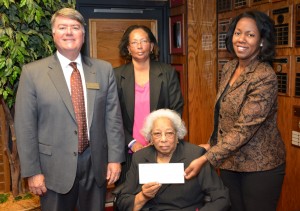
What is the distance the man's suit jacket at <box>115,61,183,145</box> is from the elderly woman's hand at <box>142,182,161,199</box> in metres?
0.78

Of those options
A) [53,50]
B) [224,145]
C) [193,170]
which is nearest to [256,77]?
[224,145]

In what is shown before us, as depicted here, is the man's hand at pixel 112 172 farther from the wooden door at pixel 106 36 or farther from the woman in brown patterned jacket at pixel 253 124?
the wooden door at pixel 106 36

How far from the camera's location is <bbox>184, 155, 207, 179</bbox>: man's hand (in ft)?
6.17

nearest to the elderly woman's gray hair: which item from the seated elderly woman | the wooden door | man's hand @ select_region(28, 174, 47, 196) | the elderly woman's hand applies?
the seated elderly woman

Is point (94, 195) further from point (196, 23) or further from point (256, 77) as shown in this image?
point (196, 23)

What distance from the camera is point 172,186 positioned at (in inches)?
78.6

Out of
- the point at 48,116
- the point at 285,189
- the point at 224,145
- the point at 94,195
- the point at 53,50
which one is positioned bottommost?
the point at 285,189

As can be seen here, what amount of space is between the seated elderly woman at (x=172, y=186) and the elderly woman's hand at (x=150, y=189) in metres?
0.05

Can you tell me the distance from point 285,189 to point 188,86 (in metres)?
1.44

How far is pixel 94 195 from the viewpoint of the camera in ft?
6.92

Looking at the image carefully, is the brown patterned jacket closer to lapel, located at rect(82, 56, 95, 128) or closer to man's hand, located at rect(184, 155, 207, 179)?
man's hand, located at rect(184, 155, 207, 179)

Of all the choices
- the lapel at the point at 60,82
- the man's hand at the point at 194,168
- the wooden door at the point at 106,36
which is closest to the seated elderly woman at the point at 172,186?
the man's hand at the point at 194,168

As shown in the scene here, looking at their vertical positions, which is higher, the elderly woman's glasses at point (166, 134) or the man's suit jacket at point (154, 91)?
the man's suit jacket at point (154, 91)

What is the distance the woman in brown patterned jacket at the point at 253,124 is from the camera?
1.88 meters
